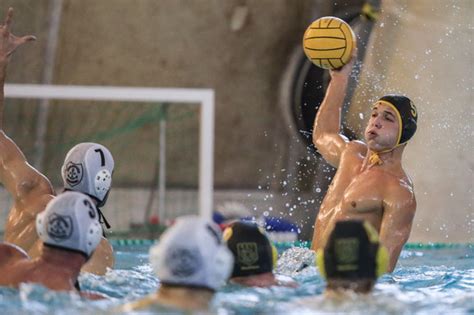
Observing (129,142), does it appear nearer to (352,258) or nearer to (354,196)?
(354,196)

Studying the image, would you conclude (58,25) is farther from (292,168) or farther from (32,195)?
(32,195)

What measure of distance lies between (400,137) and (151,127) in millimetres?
5032

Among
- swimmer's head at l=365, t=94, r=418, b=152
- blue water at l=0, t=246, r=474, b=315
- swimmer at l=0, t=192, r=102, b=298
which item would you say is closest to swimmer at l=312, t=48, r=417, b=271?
swimmer's head at l=365, t=94, r=418, b=152

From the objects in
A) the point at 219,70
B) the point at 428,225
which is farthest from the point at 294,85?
the point at 428,225

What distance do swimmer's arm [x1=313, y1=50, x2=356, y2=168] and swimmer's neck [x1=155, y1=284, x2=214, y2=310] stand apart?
2330 millimetres

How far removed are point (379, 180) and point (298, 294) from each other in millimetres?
1161

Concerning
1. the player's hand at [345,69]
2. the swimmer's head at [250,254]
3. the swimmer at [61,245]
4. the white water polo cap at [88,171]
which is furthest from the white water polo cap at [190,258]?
the player's hand at [345,69]

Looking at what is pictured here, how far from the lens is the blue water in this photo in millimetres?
3416

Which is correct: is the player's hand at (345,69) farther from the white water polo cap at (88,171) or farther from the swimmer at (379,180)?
the white water polo cap at (88,171)

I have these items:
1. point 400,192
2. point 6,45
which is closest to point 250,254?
point 400,192

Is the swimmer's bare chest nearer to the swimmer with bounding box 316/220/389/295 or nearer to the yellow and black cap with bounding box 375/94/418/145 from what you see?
the yellow and black cap with bounding box 375/94/418/145

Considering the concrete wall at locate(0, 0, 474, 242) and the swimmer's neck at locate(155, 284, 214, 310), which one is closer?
the swimmer's neck at locate(155, 284, 214, 310)

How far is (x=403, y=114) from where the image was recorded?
4.95 metres

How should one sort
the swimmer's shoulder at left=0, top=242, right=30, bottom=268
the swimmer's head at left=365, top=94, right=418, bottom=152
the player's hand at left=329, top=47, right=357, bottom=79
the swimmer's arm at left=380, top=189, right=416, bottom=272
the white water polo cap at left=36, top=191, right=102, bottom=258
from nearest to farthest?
the white water polo cap at left=36, top=191, right=102, bottom=258 → the swimmer's shoulder at left=0, top=242, right=30, bottom=268 → the swimmer's arm at left=380, top=189, right=416, bottom=272 → the swimmer's head at left=365, top=94, right=418, bottom=152 → the player's hand at left=329, top=47, right=357, bottom=79
